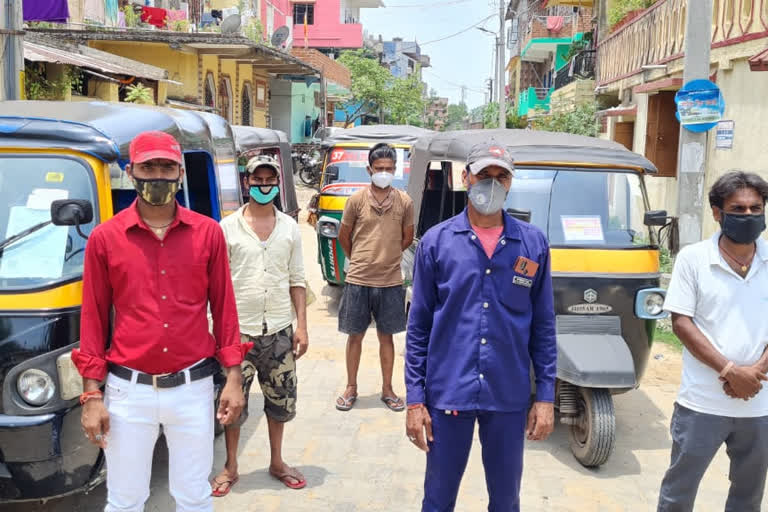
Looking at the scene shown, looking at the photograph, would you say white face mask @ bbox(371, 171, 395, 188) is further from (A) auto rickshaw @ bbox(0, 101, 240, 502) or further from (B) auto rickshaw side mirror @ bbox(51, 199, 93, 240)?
(B) auto rickshaw side mirror @ bbox(51, 199, 93, 240)

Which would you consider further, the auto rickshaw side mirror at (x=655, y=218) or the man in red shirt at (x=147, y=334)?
the auto rickshaw side mirror at (x=655, y=218)

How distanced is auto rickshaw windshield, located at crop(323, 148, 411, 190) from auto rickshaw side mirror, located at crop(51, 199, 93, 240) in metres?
6.66

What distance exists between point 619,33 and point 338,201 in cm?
1235

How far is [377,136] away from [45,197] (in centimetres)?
750

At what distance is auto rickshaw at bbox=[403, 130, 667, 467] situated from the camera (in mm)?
5090

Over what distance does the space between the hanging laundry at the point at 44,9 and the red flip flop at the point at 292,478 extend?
1035 cm

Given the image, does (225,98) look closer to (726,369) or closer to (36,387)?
(36,387)

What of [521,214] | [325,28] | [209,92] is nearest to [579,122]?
[209,92]

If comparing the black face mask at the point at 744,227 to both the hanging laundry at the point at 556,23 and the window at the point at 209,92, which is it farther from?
the hanging laundry at the point at 556,23

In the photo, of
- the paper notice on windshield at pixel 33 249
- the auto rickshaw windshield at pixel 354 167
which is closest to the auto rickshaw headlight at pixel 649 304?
the paper notice on windshield at pixel 33 249

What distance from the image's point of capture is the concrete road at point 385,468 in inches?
179

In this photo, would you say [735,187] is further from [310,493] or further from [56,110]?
[56,110]

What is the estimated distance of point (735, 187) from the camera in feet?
11.3

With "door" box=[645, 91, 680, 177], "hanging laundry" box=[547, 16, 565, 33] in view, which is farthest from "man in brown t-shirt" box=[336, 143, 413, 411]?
"hanging laundry" box=[547, 16, 565, 33]
